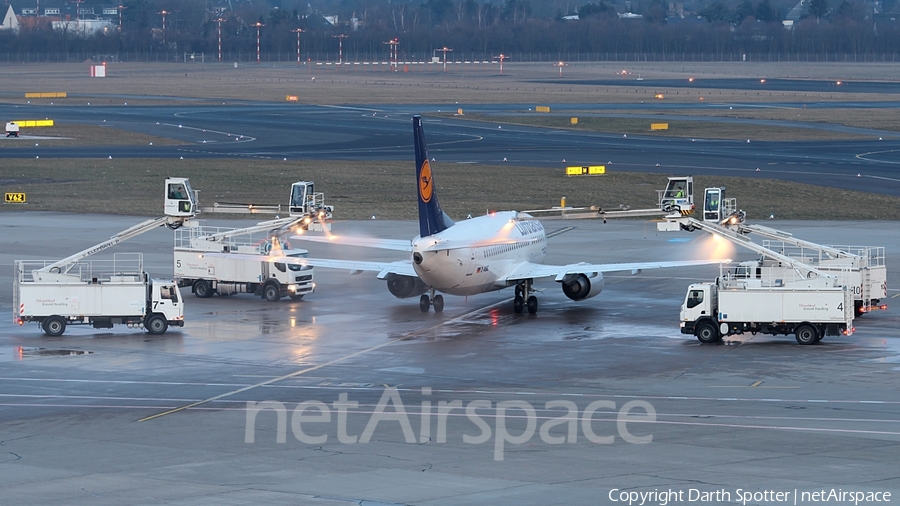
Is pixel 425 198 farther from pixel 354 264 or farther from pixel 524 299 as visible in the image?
pixel 354 264

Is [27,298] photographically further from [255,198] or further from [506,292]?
[255,198]

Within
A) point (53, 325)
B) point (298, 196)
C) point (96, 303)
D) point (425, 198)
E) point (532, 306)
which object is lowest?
point (53, 325)

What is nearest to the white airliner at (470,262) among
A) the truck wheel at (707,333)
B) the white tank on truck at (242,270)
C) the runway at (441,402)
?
the white tank on truck at (242,270)

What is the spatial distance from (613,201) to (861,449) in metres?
62.7

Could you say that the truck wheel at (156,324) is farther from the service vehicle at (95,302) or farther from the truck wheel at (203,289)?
the truck wheel at (203,289)

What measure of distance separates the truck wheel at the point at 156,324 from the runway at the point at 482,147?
215 feet

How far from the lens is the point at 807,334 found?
47.7 m

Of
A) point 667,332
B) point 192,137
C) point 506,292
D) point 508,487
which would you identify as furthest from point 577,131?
point 508,487

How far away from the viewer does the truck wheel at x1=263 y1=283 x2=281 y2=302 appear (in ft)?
196

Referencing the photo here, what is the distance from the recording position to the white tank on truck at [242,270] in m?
59.5

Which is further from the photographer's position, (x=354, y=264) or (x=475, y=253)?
(x=354, y=264)

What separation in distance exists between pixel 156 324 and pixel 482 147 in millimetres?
82650

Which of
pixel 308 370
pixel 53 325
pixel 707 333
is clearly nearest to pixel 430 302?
pixel 707 333

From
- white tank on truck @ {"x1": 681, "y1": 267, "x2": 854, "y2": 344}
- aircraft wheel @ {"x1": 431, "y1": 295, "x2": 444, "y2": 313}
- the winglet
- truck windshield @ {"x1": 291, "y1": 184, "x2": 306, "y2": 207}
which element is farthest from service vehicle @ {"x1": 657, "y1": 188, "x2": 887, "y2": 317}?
truck windshield @ {"x1": 291, "y1": 184, "x2": 306, "y2": 207}
